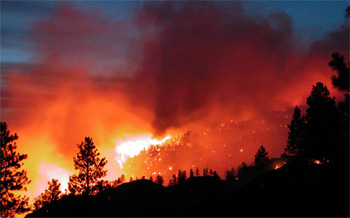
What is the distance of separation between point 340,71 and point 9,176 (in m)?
32.6

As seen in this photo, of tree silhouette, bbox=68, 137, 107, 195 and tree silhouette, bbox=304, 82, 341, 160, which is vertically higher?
tree silhouette, bbox=304, 82, 341, 160

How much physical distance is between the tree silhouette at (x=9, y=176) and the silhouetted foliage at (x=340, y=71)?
30.6m

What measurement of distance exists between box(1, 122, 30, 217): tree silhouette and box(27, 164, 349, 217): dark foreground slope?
3461 mm

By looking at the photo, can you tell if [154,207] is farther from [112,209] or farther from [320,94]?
[320,94]

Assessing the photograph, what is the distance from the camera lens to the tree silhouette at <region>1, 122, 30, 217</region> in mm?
29809

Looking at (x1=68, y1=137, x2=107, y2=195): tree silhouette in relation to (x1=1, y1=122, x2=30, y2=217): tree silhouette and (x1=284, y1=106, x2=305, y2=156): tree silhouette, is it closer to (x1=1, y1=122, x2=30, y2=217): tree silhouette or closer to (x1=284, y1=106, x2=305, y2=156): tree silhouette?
(x1=1, y1=122, x2=30, y2=217): tree silhouette

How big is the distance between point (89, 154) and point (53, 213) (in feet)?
44.5

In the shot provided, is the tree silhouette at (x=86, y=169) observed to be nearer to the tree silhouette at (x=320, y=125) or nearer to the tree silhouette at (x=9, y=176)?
the tree silhouette at (x=9, y=176)

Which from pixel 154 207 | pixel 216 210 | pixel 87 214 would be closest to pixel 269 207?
pixel 216 210

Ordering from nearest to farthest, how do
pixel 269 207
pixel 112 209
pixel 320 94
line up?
pixel 269 207
pixel 112 209
pixel 320 94

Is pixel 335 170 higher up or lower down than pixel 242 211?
higher up

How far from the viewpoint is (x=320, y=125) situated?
45625 mm

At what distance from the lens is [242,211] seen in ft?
87.6

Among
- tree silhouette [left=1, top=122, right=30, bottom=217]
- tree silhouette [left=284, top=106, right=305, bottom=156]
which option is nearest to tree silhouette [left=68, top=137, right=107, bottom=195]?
tree silhouette [left=1, top=122, right=30, bottom=217]
